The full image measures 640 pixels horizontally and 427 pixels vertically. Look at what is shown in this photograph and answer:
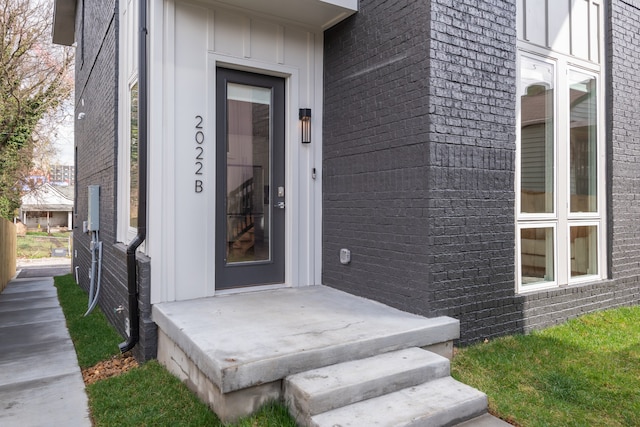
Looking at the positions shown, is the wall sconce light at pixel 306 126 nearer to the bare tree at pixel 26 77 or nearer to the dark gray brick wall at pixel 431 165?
the dark gray brick wall at pixel 431 165

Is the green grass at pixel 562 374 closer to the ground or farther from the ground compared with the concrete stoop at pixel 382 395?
closer to the ground

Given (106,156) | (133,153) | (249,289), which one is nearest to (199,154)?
(133,153)

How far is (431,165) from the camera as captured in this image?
131 inches

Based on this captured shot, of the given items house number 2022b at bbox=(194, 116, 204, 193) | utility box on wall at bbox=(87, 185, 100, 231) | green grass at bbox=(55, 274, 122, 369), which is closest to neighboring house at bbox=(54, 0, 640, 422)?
house number 2022b at bbox=(194, 116, 204, 193)

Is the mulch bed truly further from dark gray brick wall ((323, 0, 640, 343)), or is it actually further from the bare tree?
the bare tree

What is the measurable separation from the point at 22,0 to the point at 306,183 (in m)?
14.3

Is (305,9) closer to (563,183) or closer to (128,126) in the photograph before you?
(128,126)

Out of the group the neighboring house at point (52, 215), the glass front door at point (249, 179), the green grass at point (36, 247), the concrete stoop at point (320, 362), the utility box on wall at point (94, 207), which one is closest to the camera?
the concrete stoop at point (320, 362)

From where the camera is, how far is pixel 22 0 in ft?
44.3

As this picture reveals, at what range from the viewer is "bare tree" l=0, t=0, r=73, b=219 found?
531 inches

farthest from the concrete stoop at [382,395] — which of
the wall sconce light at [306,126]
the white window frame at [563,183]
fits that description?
the wall sconce light at [306,126]

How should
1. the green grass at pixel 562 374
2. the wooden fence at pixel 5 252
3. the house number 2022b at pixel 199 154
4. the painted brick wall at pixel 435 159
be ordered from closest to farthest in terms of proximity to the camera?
the green grass at pixel 562 374
the painted brick wall at pixel 435 159
the house number 2022b at pixel 199 154
the wooden fence at pixel 5 252

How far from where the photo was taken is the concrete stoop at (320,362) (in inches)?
92.2

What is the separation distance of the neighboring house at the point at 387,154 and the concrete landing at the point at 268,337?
0.83 ft
